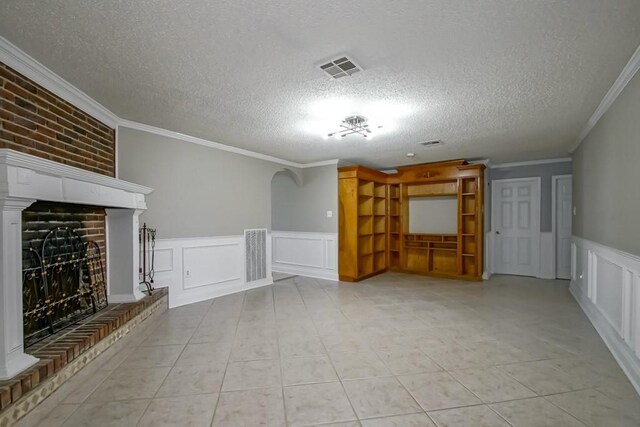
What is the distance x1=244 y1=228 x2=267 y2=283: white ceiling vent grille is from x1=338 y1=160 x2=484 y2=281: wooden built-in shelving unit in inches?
59.5

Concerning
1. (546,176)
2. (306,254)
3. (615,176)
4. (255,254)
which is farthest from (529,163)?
(255,254)

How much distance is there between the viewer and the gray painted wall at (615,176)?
2.21 meters

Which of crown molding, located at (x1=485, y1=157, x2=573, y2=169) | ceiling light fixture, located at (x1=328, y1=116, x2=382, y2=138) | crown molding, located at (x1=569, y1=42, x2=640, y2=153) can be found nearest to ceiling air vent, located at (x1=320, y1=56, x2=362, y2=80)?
ceiling light fixture, located at (x1=328, y1=116, x2=382, y2=138)

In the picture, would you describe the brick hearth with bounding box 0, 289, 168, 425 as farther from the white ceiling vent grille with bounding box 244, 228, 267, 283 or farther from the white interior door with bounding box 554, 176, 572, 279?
the white interior door with bounding box 554, 176, 572, 279

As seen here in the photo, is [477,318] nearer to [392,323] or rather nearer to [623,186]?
[392,323]

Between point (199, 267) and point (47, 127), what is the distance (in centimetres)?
249

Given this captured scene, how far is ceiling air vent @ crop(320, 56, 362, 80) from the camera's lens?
2113mm

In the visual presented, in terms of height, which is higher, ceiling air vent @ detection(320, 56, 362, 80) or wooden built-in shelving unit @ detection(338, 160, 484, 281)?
ceiling air vent @ detection(320, 56, 362, 80)

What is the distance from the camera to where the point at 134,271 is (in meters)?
3.17


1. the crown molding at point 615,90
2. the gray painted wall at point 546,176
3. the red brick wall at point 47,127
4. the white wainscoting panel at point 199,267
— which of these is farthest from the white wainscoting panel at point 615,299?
the red brick wall at point 47,127

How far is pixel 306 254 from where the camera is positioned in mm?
6145

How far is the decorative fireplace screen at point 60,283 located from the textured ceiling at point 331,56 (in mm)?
1446

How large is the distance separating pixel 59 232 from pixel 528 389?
13.1ft

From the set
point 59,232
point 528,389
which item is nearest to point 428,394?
point 528,389
